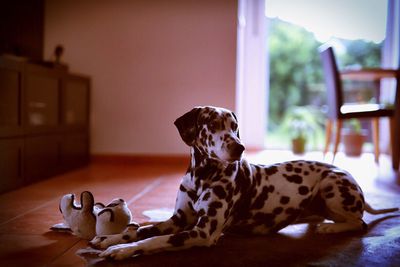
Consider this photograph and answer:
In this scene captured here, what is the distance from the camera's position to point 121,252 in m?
1.49

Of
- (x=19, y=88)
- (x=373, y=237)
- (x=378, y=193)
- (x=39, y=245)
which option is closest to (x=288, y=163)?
(x=373, y=237)

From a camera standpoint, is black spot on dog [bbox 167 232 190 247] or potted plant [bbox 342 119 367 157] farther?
potted plant [bbox 342 119 367 157]

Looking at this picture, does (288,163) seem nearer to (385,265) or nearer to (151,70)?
(385,265)

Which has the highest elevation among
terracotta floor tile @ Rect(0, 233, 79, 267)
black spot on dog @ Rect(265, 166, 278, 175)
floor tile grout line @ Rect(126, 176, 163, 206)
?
Answer: black spot on dog @ Rect(265, 166, 278, 175)

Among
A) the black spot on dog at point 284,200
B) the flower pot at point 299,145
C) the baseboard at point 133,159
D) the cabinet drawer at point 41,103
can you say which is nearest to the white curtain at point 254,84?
the flower pot at point 299,145

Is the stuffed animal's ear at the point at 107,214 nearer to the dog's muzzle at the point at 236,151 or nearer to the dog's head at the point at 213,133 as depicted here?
the dog's head at the point at 213,133

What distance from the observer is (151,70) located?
177 inches

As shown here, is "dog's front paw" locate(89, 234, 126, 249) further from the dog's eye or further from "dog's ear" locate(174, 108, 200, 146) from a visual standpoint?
the dog's eye

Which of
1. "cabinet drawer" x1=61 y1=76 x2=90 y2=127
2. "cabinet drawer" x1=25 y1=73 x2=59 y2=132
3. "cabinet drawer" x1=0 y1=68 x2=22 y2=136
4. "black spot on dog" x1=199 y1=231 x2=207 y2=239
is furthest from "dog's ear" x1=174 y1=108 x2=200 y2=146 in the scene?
"cabinet drawer" x1=61 y1=76 x2=90 y2=127

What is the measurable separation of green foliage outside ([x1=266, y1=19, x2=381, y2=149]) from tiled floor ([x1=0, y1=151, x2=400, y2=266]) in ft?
8.34

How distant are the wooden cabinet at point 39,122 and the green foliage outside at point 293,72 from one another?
12.9ft

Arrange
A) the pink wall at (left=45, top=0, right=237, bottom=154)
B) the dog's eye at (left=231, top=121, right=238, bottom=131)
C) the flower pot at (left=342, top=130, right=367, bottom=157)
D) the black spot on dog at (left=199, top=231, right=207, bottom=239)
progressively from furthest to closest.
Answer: the flower pot at (left=342, top=130, right=367, bottom=157) → the pink wall at (left=45, top=0, right=237, bottom=154) → the dog's eye at (left=231, top=121, right=238, bottom=131) → the black spot on dog at (left=199, top=231, right=207, bottom=239)

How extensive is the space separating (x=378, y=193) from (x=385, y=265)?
160cm

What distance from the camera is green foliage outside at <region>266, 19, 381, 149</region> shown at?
7.22 m
